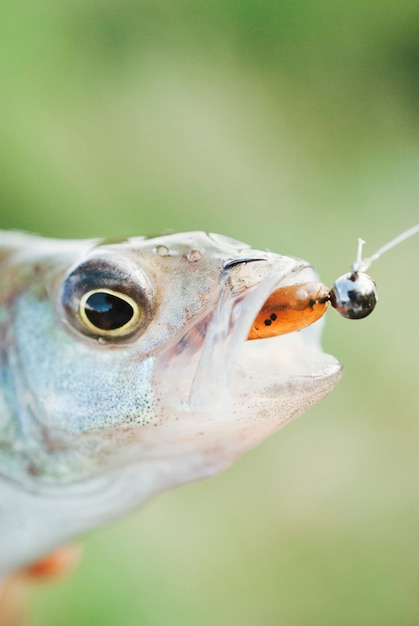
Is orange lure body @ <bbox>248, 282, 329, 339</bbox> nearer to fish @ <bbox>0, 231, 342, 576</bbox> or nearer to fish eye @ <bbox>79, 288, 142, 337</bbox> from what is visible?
fish @ <bbox>0, 231, 342, 576</bbox>

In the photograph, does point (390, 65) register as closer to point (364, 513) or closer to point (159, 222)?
point (159, 222)

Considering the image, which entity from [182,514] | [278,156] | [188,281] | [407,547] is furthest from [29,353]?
[278,156]

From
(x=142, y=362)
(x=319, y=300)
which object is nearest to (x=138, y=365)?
(x=142, y=362)

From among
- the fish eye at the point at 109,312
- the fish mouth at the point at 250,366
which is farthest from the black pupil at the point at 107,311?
the fish mouth at the point at 250,366

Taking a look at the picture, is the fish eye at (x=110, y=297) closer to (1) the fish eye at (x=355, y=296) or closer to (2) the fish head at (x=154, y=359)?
(2) the fish head at (x=154, y=359)

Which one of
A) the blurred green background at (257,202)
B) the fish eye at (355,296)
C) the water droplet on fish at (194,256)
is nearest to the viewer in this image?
the fish eye at (355,296)

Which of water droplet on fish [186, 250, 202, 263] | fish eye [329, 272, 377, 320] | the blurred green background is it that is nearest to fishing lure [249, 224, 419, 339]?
fish eye [329, 272, 377, 320]

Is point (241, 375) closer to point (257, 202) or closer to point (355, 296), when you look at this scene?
point (355, 296)
